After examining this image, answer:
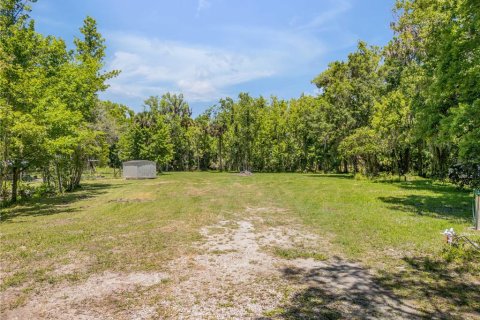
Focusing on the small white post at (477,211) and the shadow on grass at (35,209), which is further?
the shadow on grass at (35,209)

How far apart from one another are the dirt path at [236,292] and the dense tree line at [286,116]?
1122cm

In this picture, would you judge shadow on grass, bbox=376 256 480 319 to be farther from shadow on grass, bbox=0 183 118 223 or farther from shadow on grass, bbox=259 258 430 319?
shadow on grass, bbox=0 183 118 223

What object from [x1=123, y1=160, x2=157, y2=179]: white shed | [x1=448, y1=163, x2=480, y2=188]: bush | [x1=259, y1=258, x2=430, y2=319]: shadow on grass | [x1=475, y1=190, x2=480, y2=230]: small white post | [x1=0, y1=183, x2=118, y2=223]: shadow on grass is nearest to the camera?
[x1=259, y1=258, x2=430, y2=319]: shadow on grass

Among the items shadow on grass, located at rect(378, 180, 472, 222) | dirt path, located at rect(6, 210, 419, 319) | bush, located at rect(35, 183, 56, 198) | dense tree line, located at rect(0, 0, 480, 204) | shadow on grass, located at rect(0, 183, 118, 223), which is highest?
dense tree line, located at rect(0, 0, 480, 204)

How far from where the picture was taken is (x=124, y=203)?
70.1 ft

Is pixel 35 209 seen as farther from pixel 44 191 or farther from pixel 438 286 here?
pixel 438 286

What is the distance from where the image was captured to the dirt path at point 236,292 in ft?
20.2

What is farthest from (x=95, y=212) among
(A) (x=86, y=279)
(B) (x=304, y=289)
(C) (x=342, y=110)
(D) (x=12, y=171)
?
(C) (x=342, y=110)

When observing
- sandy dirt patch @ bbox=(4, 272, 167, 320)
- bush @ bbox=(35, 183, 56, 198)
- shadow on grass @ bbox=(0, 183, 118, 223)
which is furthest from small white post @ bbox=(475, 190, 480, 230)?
bush @ bbox=(35, 183, 56, 198)

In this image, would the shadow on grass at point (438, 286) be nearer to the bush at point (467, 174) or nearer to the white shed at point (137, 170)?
the bush at point (467, 174)

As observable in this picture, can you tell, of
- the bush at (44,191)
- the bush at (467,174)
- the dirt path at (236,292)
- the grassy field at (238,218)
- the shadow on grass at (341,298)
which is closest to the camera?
the shadow on grass at (341,298)

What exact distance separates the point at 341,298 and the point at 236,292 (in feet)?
7.52

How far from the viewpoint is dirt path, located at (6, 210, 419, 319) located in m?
6.17

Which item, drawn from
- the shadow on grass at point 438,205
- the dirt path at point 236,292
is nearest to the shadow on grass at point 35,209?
the dirt path at point 236,292
